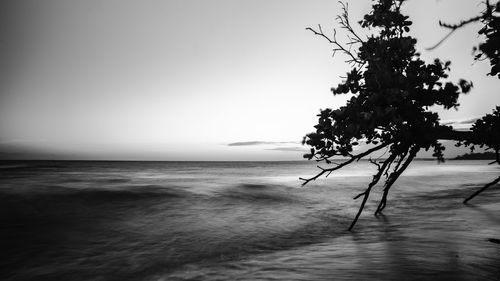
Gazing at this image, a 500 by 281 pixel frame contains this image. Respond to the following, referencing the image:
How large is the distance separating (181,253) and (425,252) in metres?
6.16

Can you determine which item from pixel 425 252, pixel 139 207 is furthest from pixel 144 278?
pixel 139 207

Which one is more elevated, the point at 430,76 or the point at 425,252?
the point at 430,76

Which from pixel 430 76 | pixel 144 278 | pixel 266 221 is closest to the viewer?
pixel 430 76

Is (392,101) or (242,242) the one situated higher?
(392,101)

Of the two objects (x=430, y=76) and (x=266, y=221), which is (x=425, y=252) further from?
(x=266, y=221)

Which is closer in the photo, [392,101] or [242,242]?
[392,101]

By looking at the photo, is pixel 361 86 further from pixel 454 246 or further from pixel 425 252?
pixel 454 246

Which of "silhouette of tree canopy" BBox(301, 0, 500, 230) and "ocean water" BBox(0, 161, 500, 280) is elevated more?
"silhouette of tree canopy" BBox(301, 0, 500, 230)

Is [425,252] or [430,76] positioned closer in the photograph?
[430,76]

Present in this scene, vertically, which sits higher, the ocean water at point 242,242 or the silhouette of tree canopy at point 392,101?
the silhouette of tree canopy at point 392,101

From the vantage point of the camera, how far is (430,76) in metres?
5.75

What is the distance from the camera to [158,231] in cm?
1177

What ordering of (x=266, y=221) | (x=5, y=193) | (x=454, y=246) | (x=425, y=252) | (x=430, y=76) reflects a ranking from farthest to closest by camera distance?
1. (x=5, y=193)
2. (x=266, y=221)
3. (x=454, y=246)
4. (x=425, y=252)
5. (x=430, y=76)

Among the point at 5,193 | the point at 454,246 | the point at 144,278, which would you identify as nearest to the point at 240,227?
the point at 144,278
